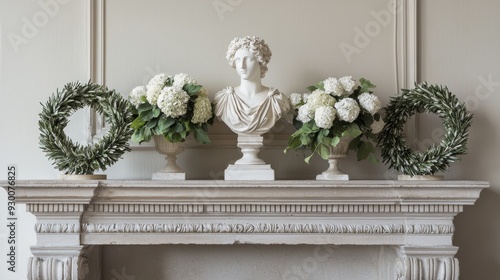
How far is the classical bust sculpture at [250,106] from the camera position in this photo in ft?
10.8

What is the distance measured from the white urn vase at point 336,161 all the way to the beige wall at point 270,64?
0.20 metres

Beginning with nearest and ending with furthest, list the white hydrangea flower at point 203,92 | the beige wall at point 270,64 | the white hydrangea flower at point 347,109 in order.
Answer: the white hydrangea flower at point 347,109
the white hydrangea flower at point 203,92
the beige wall at point 270,64

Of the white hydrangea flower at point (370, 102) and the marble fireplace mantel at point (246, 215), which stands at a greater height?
the white hydrangea flower at point (370, 102)

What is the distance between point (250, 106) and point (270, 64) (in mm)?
413

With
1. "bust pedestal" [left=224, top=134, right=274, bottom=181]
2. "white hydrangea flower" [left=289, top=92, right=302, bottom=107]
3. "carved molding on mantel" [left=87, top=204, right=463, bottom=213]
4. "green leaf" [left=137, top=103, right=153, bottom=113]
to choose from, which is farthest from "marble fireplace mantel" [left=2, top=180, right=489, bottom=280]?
"white hydrangea flower" [left=289, top=92, right=302, bottom=107]

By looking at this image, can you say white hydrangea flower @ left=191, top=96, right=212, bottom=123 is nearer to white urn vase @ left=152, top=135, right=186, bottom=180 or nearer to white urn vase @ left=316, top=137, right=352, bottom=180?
white urn vase @ left=152, top=135, right=186, bottom=180

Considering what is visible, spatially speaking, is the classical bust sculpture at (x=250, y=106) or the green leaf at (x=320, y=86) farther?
the green leaf at (x=320, y=86)

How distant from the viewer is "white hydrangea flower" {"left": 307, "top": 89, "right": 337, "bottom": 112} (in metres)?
3.28

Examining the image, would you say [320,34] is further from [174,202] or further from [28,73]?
[28,73]

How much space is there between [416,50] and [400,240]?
1.08 m

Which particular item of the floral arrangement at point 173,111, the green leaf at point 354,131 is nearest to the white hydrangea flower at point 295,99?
the green leaf at point 354,131

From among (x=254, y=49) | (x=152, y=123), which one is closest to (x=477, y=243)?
(x=254, y=49)

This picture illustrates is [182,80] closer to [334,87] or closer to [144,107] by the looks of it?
[144,107]

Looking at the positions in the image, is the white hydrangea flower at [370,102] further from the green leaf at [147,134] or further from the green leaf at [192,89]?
the green leaf at [147,134]
